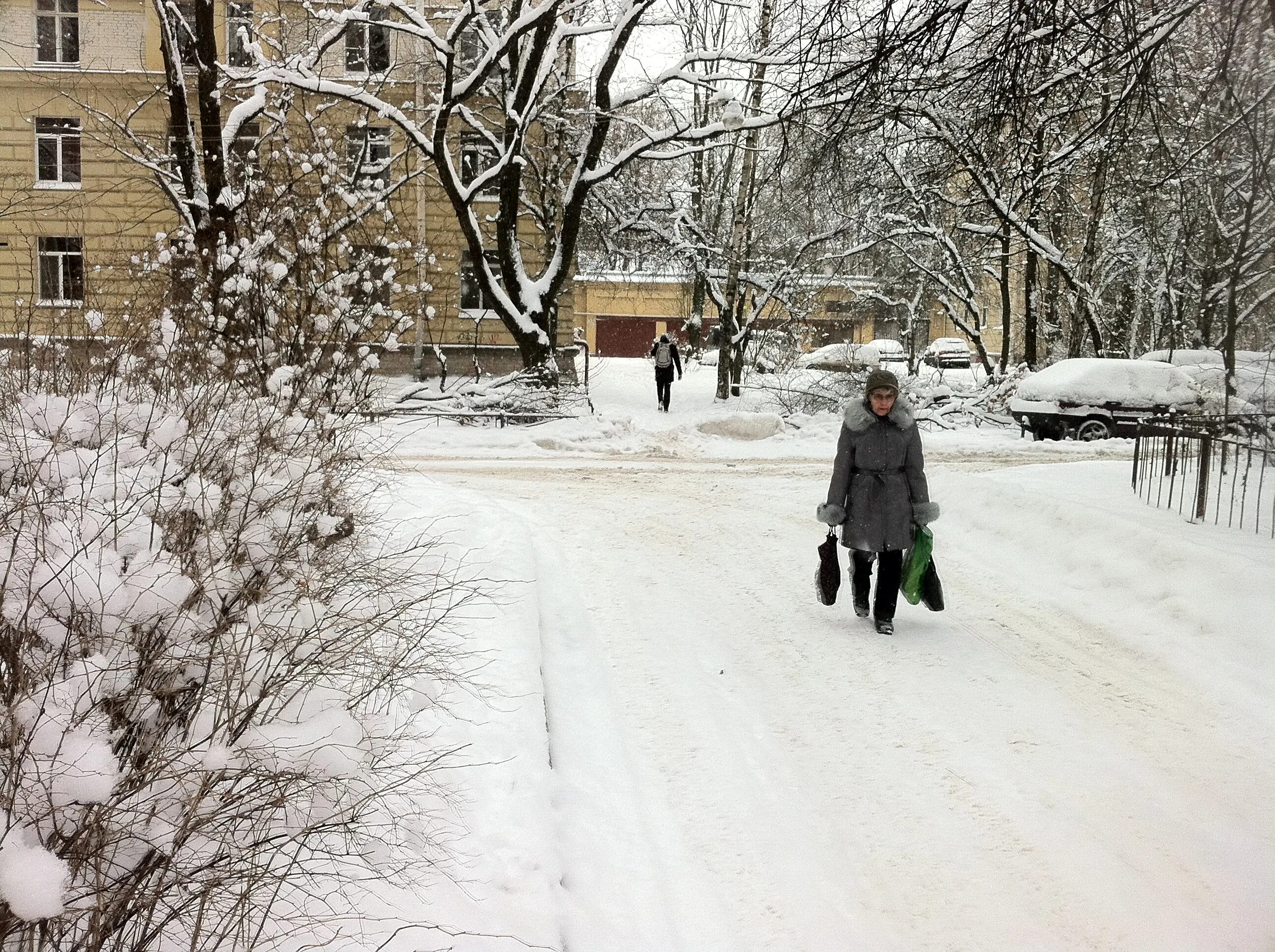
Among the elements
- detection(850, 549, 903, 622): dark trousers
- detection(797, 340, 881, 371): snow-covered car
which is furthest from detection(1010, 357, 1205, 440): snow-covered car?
detection(850, 549, 903, 622): dark trousers

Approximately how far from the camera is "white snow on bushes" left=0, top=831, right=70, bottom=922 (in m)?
2.28

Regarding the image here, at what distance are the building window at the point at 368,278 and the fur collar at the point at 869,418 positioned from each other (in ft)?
13.9

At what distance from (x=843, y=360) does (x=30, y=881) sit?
2689cm

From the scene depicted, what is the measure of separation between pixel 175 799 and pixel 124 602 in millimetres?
641

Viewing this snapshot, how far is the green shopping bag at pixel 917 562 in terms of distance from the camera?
310 inches

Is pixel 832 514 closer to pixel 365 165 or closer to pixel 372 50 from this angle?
pixel 365 165

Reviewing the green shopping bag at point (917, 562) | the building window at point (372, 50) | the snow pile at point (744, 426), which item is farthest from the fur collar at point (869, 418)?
the building window at point (372, 50)

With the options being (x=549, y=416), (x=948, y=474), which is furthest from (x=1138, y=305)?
(x=948, y=474)

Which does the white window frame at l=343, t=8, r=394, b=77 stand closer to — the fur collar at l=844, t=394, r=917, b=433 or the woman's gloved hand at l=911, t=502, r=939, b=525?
the fur collar at l=844, t=394, r=917, b=433

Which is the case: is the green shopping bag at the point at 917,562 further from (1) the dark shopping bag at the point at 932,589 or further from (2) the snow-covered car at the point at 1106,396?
(2) the snow-covered car at the point at 1106,396

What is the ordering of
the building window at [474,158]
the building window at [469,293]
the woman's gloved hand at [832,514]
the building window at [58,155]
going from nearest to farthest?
the woman's gloved hand at [832,514] → the building window at [474,158] → the building window at [58,155] → the building window at [469,293]

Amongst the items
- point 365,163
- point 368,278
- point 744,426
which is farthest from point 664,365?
point 368,278

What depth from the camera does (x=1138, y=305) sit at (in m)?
35.0

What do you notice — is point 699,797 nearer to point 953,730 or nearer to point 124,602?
point 953,730
